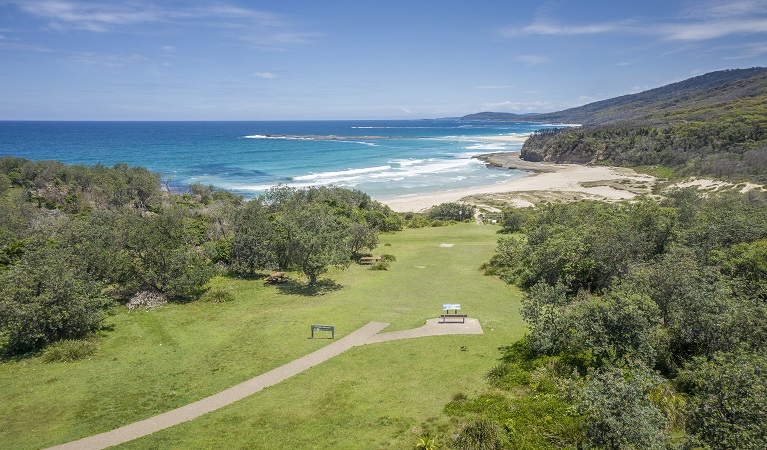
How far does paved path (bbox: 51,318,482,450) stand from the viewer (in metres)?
13.2

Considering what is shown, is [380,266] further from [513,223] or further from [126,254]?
[513,223]

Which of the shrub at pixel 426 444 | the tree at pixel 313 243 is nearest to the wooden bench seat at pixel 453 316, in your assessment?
the tree at pixel 313 243

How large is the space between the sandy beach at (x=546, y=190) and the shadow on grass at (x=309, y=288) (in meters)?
36.4

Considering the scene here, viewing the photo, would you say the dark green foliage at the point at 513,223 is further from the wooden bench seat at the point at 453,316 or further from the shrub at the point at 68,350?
the shrub at the point at 68,350

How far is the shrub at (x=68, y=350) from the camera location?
18062mm

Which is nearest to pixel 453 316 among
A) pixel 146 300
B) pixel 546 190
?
pixel 146 300

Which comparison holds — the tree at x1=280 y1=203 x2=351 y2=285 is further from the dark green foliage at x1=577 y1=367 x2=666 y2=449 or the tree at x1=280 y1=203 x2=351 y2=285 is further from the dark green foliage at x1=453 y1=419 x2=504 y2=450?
the dark green foliage at x1=577 y1=367 x2=666 y2=449

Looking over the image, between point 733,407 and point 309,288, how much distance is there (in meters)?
23.5

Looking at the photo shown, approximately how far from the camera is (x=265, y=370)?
17.5m

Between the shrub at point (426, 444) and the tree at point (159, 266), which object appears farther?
the tree at point (159, 266)

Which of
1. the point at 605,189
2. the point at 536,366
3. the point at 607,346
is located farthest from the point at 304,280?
the point at 605,189

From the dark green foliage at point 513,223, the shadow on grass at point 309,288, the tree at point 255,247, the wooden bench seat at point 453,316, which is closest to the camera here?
the wooden bench seat at point 453,316

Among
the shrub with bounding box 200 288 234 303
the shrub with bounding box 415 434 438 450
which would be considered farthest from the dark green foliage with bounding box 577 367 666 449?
the shrub with bounding box 200 288 234 303

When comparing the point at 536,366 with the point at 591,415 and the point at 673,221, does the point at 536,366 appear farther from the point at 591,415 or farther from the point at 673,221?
the point at 673,221
